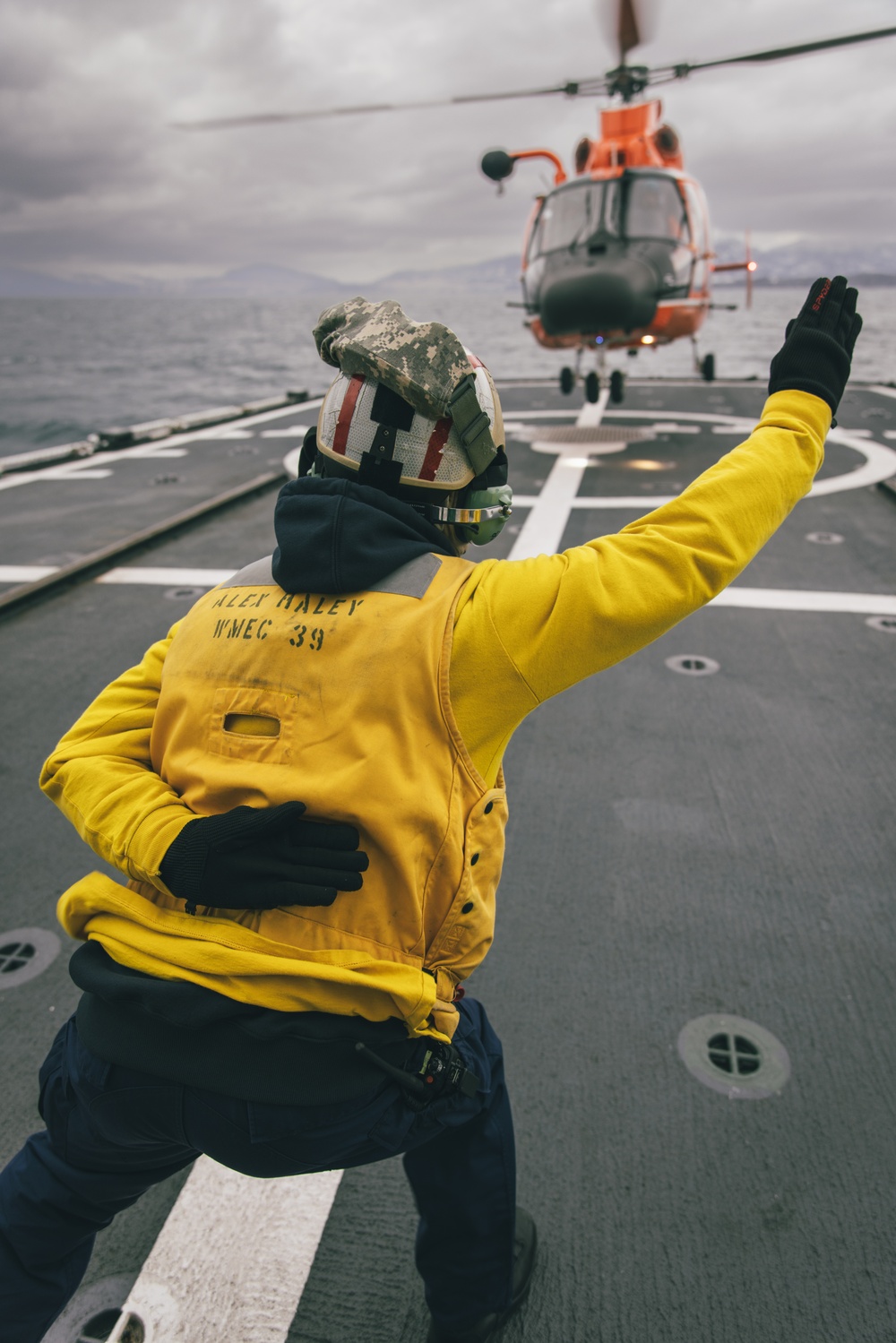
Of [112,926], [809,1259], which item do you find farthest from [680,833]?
[112,926]

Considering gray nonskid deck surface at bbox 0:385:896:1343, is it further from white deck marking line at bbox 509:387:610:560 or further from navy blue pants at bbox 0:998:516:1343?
white deck marking line at bbox 509:387:610:560

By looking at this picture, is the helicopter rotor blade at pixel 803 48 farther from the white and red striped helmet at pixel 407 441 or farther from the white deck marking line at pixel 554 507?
the white and red striped helmet at pixel 407 441

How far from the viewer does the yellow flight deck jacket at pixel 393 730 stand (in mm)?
1401

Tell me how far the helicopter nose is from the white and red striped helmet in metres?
11.5

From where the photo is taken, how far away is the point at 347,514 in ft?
4.82

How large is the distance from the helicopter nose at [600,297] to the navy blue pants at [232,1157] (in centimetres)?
1199

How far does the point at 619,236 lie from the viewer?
12.4 meters

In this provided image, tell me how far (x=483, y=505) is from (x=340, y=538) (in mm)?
347

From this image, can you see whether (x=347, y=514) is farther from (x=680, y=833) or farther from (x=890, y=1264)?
(x=680, y=833)

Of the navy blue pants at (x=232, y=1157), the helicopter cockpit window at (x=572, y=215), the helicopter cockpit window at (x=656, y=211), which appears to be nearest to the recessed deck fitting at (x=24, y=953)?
the navy blue pants at (x=232, y=1157)

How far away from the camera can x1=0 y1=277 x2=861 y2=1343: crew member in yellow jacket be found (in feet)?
4.53

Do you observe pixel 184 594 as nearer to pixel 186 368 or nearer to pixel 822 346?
pixel 822 346

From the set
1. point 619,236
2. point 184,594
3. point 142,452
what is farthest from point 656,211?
point 184,594

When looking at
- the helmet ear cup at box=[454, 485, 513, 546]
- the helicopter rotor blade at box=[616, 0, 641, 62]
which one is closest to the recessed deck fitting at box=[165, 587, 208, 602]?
the helmet ear cup at box=[454, 485, 513, 546]
